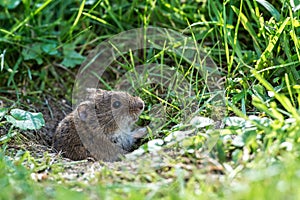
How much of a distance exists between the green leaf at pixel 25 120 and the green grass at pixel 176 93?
9 centimetres

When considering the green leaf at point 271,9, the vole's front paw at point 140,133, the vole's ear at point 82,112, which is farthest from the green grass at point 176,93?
the vole's ear at point 82,112

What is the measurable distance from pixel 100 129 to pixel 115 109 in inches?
8.8

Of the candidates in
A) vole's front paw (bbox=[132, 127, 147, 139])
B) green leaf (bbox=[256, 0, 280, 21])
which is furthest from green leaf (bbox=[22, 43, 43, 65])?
green leaf (bbox=[256, 0, 280, 21])

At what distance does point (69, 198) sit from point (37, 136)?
2.24 meters

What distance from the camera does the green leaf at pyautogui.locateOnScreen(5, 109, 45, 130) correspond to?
14.7 feet

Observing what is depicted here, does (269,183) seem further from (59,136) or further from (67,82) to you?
(67,82)

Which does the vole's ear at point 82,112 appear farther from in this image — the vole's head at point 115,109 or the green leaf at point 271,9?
the green leaf at point 271,9

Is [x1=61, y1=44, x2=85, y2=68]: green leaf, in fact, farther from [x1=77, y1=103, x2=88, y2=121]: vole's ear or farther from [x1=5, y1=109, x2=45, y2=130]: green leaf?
A: [x1=5, y1=109, x2=45, y2=130]: green leaf

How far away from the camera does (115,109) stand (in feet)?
16.0

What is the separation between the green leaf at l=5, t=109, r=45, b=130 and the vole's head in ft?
1.89

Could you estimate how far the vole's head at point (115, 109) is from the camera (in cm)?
482

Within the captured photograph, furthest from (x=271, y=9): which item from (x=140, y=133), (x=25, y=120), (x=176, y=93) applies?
(x=25, y=120)

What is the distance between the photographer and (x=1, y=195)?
3.09 m

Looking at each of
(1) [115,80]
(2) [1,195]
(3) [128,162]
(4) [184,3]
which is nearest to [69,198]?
(2) [1,195]
